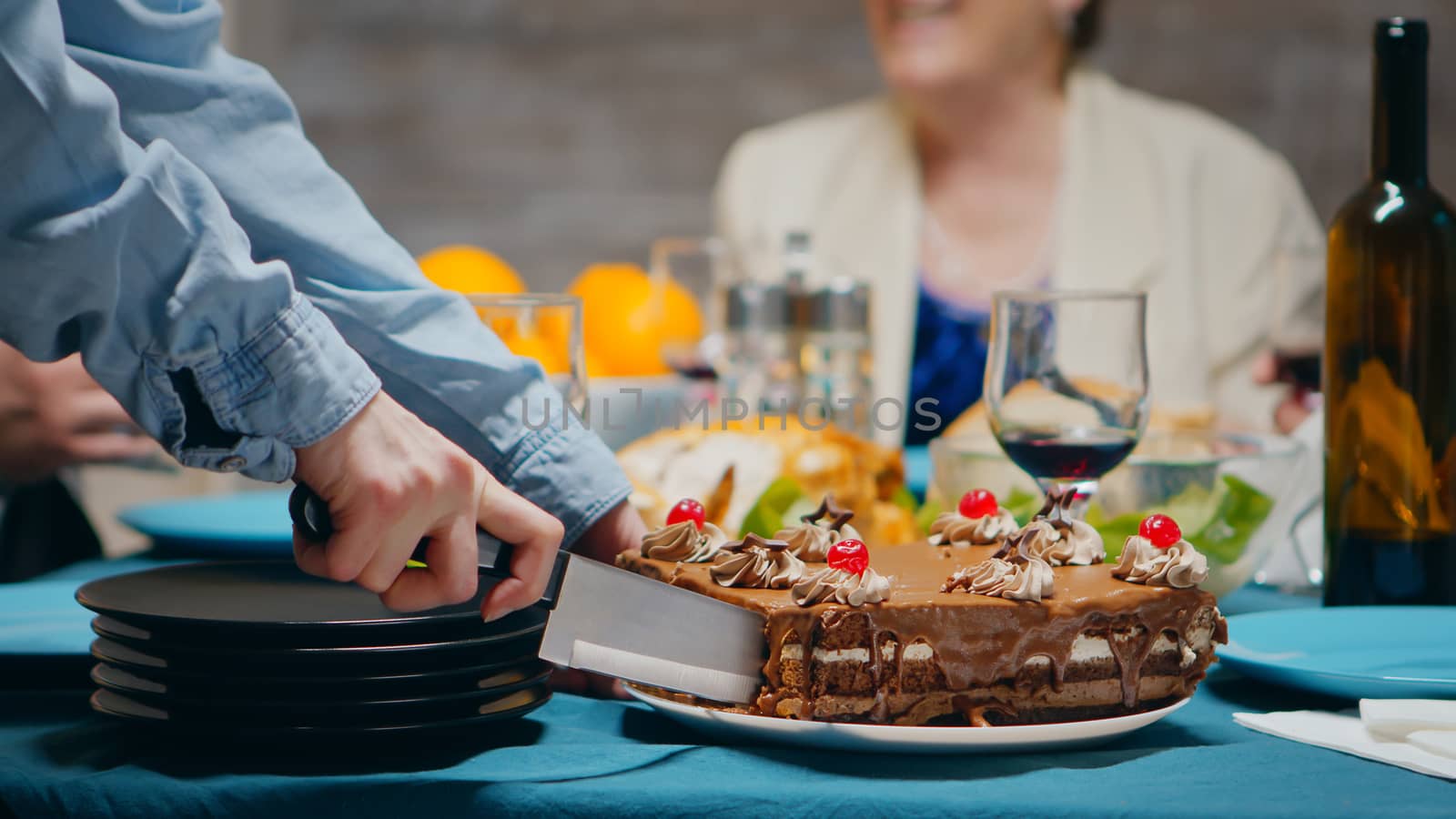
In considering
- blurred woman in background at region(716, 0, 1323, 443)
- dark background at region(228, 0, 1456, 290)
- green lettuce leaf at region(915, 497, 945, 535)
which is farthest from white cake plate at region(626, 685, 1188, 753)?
dark background at region(228, 0, 1456, 290)

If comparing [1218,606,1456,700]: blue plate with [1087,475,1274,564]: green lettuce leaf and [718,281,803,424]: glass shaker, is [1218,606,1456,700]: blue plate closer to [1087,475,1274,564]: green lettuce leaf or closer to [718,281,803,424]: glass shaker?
[1087,475,1274,564]: green lettuce leaf

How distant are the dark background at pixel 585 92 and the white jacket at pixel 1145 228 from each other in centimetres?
50

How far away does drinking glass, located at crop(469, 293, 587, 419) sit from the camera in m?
0.98

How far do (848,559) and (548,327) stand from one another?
373 mm

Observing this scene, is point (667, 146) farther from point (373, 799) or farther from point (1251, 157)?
point (373, 799)

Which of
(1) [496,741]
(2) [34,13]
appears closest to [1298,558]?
(1) [496,741]

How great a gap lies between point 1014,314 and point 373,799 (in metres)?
0.55

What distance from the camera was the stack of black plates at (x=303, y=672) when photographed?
2.24ft

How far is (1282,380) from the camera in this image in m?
1.56

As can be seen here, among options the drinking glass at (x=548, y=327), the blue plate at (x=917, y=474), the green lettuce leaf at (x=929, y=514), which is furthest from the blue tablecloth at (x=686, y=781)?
the blue plate at (x=917, y=474)

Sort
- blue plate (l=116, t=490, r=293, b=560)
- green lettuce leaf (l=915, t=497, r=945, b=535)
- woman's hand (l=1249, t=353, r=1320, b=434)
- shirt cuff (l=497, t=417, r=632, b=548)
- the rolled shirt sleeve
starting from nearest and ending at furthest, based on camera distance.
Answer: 1. the rolled shirt sleeve
2. shirt cuff (l=497, t=417, r=632, b=548)
3. green lettuce leaf (l=915, t=497, r=945, b=535)
4. blue plate (l=116, t=490, r=293, b=560)
5. woman's hand (l=1249, t=353, r=1320, b=434)

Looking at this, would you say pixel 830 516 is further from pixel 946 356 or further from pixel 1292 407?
pixel 946 356

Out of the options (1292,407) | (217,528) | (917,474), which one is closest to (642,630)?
(217,528)

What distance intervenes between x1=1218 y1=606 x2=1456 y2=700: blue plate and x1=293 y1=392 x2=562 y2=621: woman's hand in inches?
16.6
